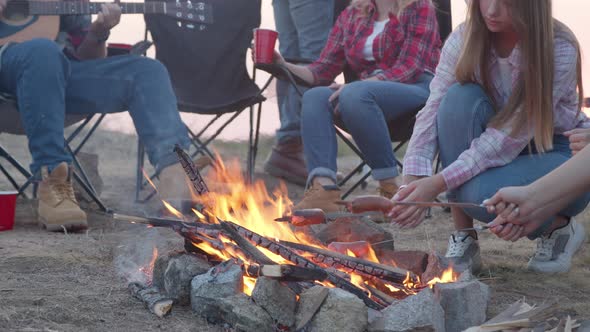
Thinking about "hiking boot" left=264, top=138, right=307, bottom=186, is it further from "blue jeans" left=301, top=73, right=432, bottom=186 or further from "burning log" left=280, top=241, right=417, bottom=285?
"burning log" left=280, top=241, right=417, bottom=285

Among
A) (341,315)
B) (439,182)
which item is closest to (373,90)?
(439,182)

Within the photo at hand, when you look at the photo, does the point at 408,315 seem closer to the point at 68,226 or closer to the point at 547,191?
the point at 547,191

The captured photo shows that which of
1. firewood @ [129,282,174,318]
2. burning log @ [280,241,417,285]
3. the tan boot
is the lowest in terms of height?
the tan boot

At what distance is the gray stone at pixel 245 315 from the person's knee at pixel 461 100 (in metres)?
1.11

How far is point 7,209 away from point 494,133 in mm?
2360

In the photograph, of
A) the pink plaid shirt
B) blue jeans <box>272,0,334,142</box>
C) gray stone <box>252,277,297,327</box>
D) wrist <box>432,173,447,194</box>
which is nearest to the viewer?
gray stone <box>252,277,297,327</box>

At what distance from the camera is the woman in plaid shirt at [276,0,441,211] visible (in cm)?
416

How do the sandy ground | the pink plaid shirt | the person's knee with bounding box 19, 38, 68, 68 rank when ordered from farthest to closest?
the person's knee with bounding box 19, 38, 68, 68 → the pink plaid shirt → the sandy ground

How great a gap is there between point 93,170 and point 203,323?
3201mm

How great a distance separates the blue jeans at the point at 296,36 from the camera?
5.44 m

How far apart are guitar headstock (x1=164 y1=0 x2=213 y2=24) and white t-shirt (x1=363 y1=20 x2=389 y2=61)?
4.13 ft

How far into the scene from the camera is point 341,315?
2.19m

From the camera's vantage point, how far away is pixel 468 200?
2.96 m

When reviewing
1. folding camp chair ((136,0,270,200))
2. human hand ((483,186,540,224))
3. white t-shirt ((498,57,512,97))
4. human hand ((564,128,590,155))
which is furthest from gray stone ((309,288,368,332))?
folding camp chair ((136,0,270,200))
